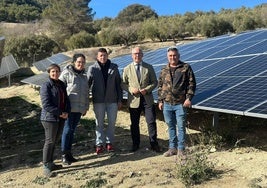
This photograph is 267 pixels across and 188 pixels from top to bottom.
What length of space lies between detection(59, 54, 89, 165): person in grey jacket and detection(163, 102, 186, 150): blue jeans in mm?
1554

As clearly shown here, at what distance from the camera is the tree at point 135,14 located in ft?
232

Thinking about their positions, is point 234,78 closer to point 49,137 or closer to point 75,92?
point 75,92

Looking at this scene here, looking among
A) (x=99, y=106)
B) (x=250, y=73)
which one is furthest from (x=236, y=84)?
(x=99, y=106)

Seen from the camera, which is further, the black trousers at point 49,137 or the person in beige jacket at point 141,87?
the person in beige jacket at point 141,87

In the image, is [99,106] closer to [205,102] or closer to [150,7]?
[205,102]

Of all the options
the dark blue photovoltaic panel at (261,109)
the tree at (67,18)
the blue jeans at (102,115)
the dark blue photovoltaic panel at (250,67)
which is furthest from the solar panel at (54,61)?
the tree at (67,18)

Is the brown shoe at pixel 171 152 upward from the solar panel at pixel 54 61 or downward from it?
downward

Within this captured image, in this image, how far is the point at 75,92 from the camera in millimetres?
7414

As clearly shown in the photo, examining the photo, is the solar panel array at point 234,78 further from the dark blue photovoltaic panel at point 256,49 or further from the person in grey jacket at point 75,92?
the person in grey jacket at point 75,92

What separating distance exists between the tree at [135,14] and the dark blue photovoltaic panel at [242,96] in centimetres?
6270

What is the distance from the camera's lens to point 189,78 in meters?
7.00

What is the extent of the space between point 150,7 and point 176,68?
74.3 m

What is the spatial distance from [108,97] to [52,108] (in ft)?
4.48

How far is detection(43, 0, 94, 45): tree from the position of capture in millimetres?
54594
